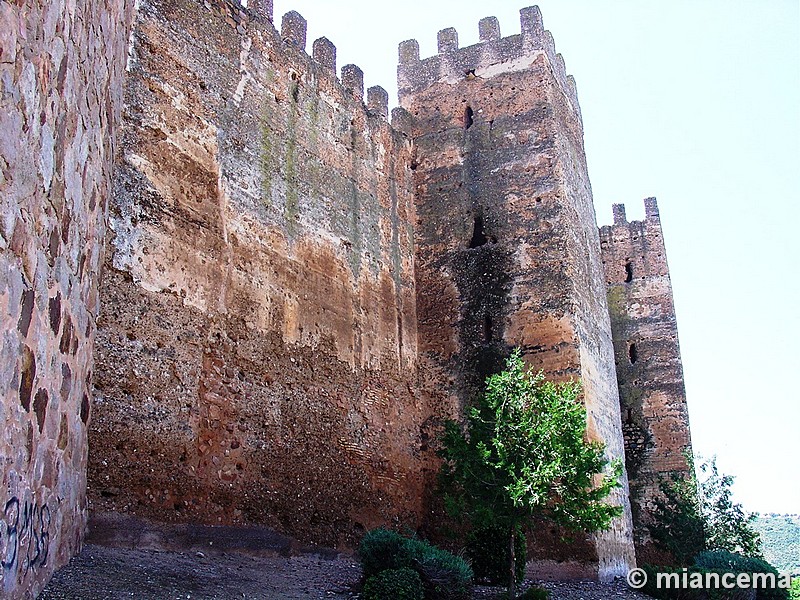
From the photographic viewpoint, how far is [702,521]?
1686 centimetres

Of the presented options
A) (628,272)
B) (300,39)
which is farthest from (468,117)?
(628,272)

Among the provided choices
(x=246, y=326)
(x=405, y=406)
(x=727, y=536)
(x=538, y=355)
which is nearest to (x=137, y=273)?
(x=246, y=326)

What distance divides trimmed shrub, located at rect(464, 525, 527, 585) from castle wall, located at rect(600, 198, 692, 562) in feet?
26.4

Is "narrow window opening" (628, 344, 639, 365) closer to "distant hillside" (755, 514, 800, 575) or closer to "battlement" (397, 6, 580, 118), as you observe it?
"battlement" (397, 6, 580, 118)

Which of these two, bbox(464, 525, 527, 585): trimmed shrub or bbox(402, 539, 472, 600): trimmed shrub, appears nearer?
bbox(402, 539, 472, 600): trimmed shrub

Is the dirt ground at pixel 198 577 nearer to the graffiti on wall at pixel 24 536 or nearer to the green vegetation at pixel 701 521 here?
the graffiti on wall at pixel 24 536

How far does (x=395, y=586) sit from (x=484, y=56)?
11.2 m

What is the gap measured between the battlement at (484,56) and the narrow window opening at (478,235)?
3.13m

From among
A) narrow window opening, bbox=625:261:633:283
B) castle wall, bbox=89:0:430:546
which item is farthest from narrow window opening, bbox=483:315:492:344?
narrow window opening, bbox=625:261:633:283

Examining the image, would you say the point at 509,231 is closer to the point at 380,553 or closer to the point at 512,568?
the point at 512,568

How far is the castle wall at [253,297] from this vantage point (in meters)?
8.98

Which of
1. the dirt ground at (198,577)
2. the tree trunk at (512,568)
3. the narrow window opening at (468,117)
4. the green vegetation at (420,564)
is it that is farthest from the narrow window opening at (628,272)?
the green vegetation at (420,564)

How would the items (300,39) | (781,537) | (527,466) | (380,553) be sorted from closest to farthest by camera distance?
(380,553), (527,466), (300,39), (781,537)

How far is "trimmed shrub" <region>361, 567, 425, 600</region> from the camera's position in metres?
7.78
